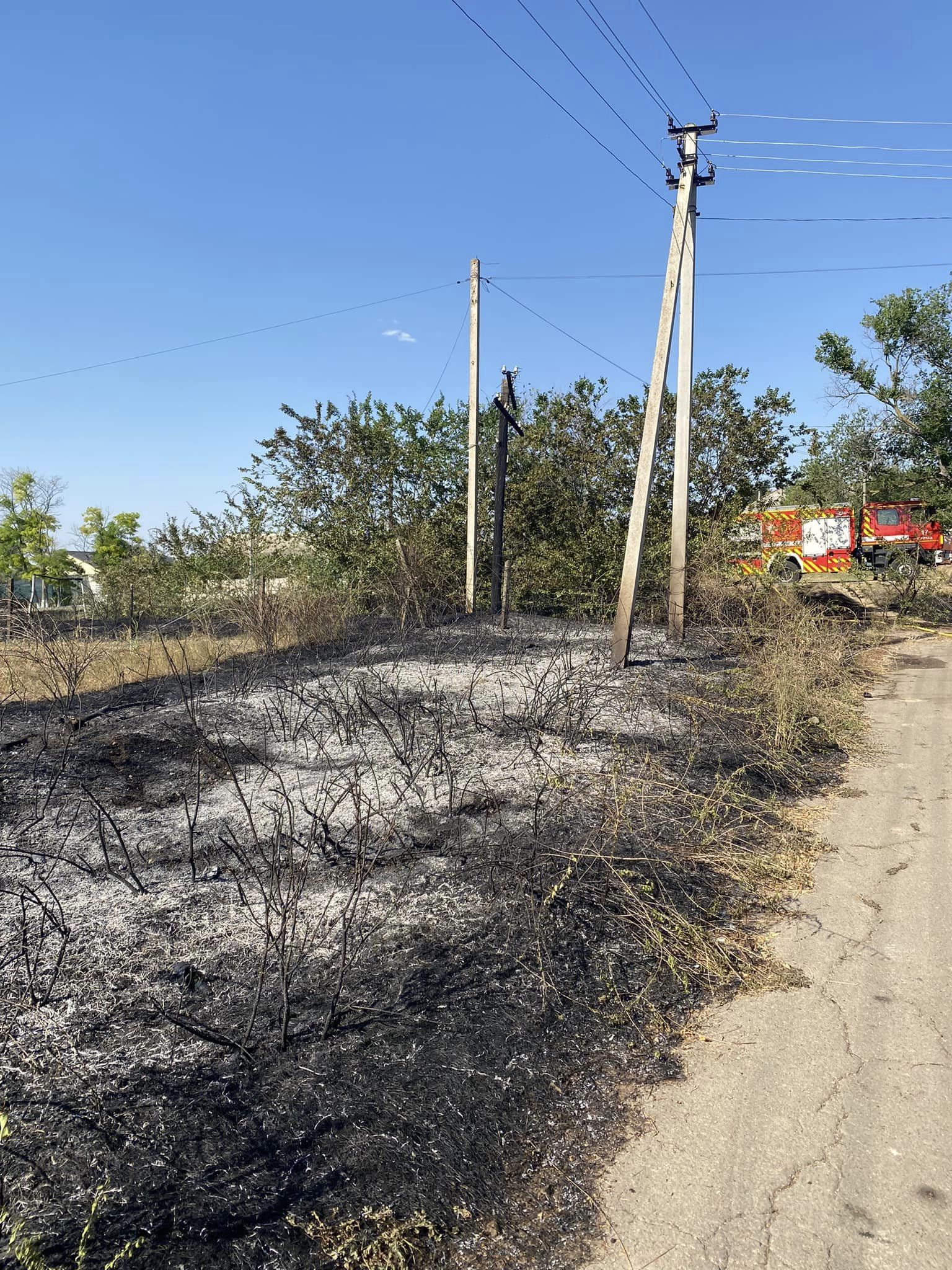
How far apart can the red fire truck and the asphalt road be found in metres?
15.0

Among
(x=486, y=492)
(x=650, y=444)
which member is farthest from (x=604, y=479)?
(x=650, y=444)

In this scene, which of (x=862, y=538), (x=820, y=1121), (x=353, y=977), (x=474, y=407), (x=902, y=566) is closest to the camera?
(x=820, y=1121)

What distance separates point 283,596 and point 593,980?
31.4 feet

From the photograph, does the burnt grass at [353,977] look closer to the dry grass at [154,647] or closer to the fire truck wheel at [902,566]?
the dry grass at [154,647]

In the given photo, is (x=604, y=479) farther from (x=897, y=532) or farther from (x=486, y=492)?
(x=897, y=532)

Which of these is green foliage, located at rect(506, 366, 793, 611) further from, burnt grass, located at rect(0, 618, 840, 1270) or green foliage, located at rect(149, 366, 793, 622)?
burnt grass, located at rect(0, 618, 840, 1270)

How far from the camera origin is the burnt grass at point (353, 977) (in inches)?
99.0

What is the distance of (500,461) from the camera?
15.2 meters

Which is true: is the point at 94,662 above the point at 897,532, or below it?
below

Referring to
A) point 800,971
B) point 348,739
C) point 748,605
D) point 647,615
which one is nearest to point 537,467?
point 647,615

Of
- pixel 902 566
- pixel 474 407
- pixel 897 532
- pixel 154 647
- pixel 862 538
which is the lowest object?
pixel 154 647

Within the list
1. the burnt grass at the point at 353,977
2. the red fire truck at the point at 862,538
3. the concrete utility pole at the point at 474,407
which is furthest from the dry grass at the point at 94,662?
the red fire truck at the point at 862,538

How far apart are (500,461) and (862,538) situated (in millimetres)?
11513

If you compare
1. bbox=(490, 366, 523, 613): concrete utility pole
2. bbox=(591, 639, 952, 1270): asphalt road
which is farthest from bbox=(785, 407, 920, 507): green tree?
bbox=(591, 639, 952, 1270): asphalt road
